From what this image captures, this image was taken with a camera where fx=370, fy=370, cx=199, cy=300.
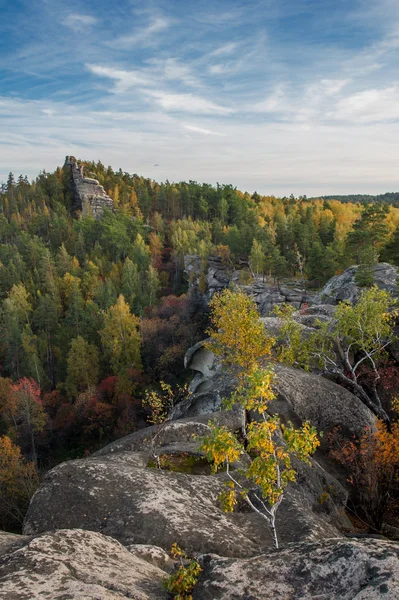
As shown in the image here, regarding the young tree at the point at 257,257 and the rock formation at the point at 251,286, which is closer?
the rock formation at the point at 251,286

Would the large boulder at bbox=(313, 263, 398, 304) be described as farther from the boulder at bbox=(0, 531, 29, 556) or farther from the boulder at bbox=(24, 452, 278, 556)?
the boulder at bbox=(0, 531, 29, 556)

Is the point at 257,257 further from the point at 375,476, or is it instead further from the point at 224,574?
the point at 224,574

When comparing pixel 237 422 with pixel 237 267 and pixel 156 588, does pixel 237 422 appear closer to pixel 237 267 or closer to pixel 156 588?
pixel 156 588

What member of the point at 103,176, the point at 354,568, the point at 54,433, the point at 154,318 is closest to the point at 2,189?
the point at 103,176

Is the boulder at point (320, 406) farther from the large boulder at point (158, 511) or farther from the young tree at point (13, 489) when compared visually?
the young tree at point (13, 489)

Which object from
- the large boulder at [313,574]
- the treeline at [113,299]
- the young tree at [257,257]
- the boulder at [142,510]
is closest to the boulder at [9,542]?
the boulder at [142,510]

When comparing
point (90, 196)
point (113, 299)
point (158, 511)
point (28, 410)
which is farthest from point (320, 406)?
point (90, 196)
